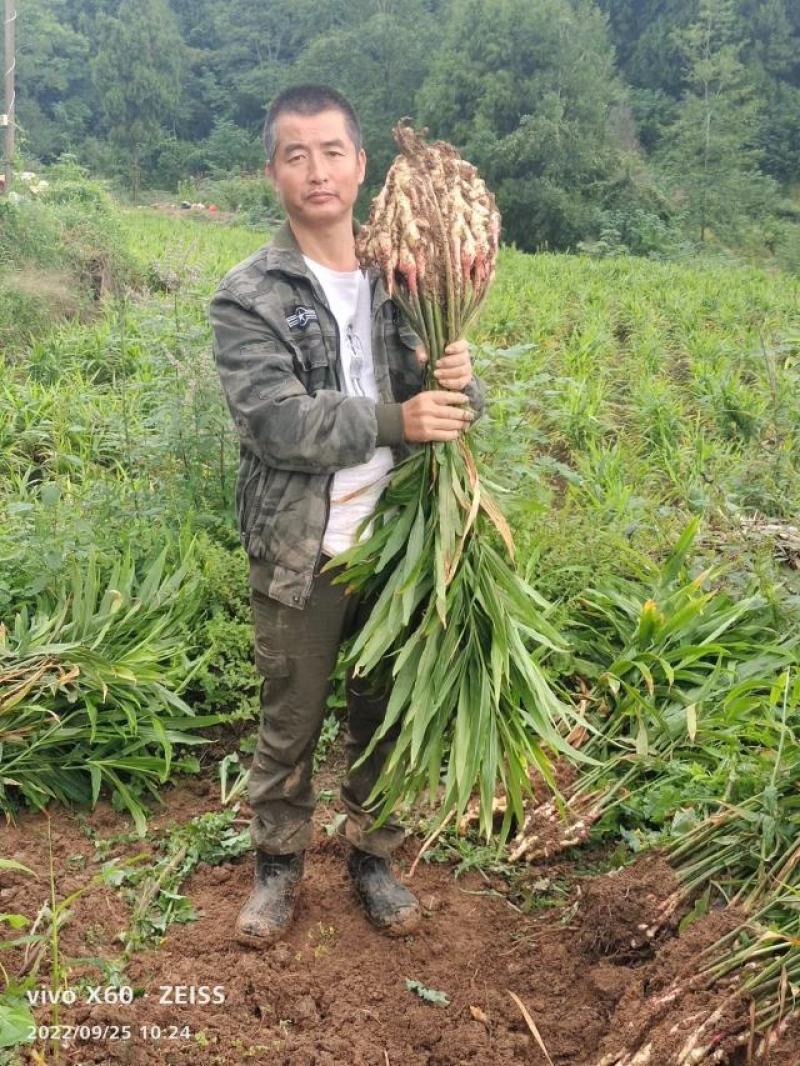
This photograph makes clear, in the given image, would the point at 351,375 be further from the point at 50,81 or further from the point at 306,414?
the point at 50,81

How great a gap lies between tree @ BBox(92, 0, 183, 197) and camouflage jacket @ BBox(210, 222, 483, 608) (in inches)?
1524

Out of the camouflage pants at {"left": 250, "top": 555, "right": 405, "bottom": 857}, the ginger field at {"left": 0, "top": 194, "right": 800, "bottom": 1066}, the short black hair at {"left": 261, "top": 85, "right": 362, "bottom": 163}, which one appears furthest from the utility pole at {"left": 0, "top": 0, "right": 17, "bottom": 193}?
the camouflage pants at {"left": 250, "top": 555, "right": 405, "bottom": 857}

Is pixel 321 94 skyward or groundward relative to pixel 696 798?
skyward

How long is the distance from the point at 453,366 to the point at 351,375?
0.80ft

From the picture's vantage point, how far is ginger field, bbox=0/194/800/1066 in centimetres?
218

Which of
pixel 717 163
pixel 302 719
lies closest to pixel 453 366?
pixel 302 719

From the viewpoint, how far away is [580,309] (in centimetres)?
898

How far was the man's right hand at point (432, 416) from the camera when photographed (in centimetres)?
217

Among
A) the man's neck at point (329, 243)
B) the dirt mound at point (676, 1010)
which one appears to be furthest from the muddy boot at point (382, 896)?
the man's neck at point (329, 243)

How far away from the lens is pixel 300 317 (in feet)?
7.31

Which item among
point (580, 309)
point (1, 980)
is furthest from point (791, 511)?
point (580, 309)

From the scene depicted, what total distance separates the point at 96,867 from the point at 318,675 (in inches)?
37.0

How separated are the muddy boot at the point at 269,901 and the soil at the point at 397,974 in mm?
39

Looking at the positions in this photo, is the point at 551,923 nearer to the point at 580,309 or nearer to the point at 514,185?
the point at 580,309
